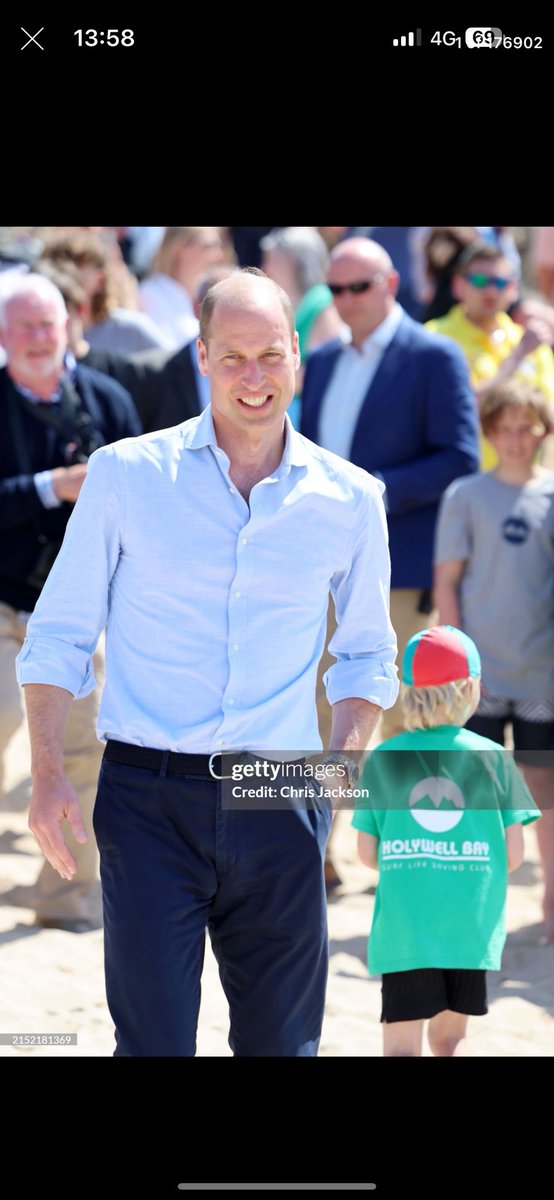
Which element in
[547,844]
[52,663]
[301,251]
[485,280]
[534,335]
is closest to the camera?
[52,663]

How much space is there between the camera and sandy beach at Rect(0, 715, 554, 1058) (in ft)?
12.8

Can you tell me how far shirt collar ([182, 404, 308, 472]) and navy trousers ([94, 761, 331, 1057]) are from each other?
0.54 m

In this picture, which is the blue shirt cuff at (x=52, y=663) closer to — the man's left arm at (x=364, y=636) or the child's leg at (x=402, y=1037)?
the man's left arm at (x=364, y=636)

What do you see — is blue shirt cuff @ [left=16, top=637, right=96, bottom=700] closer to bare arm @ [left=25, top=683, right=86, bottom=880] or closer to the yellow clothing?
bare arm @ [left=25, top=683, right=86, bottom=880]

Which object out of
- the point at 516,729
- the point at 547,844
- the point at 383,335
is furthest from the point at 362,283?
the point at 547,844

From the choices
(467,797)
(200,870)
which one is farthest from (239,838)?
(467,797)

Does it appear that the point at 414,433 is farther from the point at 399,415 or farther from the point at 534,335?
the point at 534,335

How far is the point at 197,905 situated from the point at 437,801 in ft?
2.34

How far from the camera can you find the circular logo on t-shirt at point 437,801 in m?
3.21

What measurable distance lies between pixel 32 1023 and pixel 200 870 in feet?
4.59

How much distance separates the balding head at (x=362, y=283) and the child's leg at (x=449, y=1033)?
2579mm

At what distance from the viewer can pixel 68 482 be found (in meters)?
4.71
